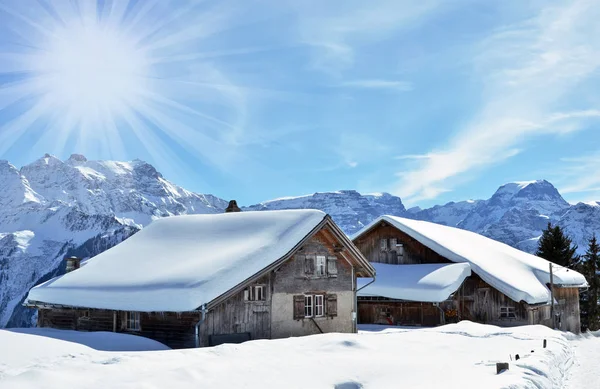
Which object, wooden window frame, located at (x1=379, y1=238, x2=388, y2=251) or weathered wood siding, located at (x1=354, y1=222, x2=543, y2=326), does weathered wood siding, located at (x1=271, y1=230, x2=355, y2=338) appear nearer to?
weathered wood siding, located at (x1=354, y1=222, x2=543, y2=326)

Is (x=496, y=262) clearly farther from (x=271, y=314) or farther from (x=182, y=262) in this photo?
(x=182, y=262)

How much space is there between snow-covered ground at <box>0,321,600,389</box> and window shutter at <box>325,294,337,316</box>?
4953mm

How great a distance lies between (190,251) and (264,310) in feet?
14.5

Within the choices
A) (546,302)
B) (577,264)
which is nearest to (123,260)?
(546,302)

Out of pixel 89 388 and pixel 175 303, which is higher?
pixel 175 303

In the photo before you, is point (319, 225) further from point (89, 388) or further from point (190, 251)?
point (89, 388)

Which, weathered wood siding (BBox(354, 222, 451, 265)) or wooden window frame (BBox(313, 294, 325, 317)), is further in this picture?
weathered wood siding (BBox(354, 222, 451, 265))

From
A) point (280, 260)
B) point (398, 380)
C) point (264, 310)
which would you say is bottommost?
point (398, 380)

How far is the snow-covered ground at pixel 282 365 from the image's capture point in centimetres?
1323

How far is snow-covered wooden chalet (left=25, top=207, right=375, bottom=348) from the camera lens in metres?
22.2

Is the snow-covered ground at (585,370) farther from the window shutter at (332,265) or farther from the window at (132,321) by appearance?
the window at (132,321)

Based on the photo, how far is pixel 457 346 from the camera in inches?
951

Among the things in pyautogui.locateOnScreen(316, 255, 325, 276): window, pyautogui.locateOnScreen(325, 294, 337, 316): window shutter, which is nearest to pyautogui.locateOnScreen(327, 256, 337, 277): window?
pyautogui.locateOnScreen(316, 255, 325, 276): window

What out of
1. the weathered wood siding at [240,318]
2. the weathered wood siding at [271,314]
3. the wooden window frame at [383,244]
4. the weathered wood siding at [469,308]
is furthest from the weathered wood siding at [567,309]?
the weathered wood siding at [240,318]
